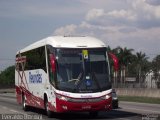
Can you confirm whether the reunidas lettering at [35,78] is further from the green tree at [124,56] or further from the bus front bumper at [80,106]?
the green tree at [124,56]

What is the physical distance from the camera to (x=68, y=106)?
1972 centimetres

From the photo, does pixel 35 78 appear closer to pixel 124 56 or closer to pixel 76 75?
pixel 76 75

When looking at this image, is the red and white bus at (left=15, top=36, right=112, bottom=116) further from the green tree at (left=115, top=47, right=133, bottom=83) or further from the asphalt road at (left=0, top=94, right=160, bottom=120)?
the green tree at (left=115, top=47, right=133, bottom=83)

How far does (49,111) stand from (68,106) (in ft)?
7.39

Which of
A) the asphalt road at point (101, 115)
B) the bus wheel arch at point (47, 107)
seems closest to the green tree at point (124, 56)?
the asphalt road at point (101, 115)

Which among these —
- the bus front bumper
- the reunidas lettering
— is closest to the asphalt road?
the bus front bumper

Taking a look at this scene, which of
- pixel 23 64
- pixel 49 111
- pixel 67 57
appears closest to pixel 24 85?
pixel 23 64

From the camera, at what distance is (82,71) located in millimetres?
20078

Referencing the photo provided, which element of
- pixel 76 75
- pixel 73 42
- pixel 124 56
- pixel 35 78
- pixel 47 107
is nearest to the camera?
pixel 76 75

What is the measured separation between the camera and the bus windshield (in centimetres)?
1991

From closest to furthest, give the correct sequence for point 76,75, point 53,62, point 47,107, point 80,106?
point 80,106
point 76,75
point 53,62
point 47,107

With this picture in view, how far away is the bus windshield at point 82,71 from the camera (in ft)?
65.3

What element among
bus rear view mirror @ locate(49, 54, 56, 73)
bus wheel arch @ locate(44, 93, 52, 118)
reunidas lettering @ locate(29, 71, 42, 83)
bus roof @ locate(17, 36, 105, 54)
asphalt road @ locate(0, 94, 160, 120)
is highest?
bus roof @ locate(17, 36, 105, 54)

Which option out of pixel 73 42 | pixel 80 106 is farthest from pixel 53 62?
pixel 80 106
